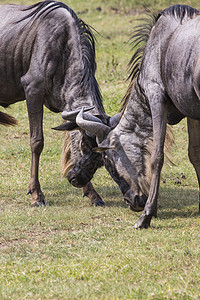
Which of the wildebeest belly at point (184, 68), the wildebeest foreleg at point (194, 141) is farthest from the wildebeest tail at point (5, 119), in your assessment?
the wildebeest belly at point (184, 68)

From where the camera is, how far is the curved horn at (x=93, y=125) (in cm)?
593

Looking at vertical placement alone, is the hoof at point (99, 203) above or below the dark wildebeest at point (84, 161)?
below

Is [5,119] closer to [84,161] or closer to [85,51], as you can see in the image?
[85,51]

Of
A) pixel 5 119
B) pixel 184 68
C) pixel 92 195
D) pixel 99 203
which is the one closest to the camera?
pixel 184 68

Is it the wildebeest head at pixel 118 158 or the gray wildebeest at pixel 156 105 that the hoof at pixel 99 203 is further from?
the gray wildebeest at pixel 156 105

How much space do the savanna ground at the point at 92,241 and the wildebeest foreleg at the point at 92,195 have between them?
99mm

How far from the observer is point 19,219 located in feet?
19.6

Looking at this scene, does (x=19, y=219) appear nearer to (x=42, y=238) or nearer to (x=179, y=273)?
(x=42, y=238)

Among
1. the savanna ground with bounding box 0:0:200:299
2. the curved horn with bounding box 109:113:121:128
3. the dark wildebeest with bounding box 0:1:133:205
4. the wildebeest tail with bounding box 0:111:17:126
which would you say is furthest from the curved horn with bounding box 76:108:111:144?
the wildebeest tail with bounding box 0:111:17:126

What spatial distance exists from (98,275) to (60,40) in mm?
3834

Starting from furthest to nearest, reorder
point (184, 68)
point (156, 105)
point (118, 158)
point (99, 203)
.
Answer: point (99, 203)
point (118, 158)
point (156, 105)
point (184, 68)

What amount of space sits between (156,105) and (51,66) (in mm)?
2029

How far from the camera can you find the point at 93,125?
19.5ft

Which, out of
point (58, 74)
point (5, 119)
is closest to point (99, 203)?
point (58, 74)
